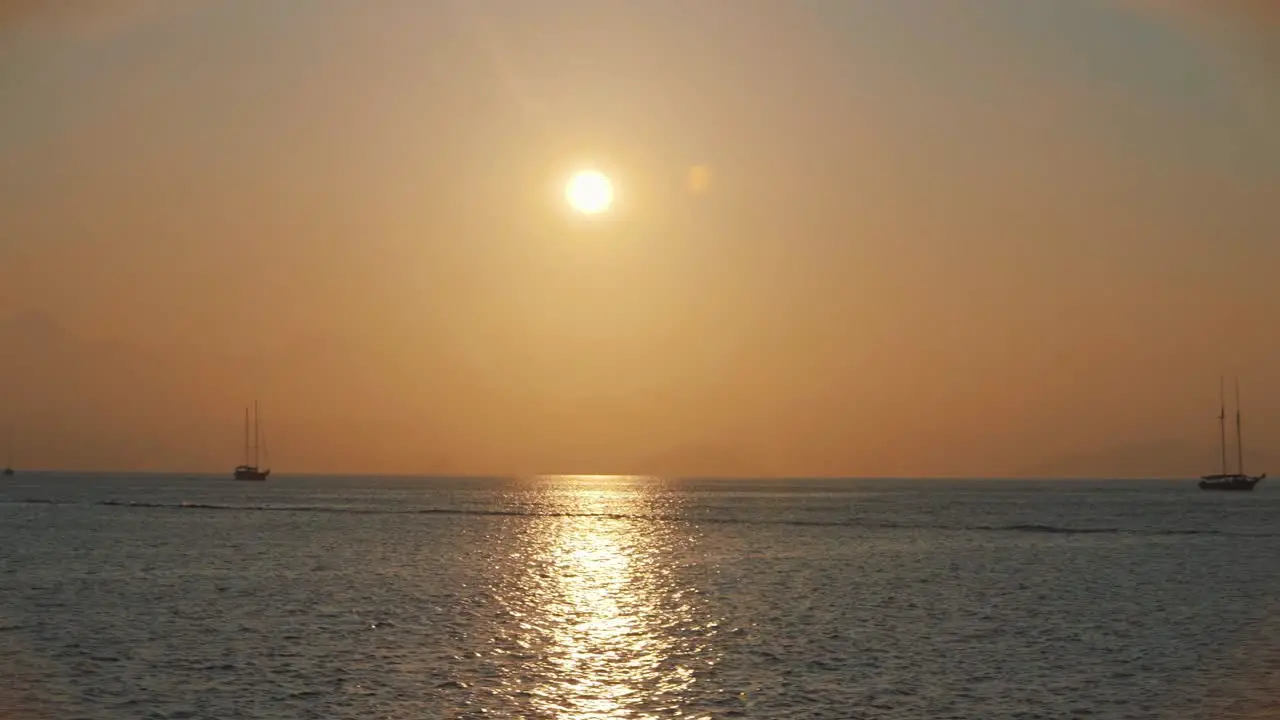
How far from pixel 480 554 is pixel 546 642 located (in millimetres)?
60493

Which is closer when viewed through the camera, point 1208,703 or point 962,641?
point 1208,703

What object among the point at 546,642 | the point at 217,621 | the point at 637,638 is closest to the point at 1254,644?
the point at 637,638

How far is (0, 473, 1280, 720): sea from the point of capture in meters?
44.3

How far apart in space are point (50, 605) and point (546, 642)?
32679 millimetres

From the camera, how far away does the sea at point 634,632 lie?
44344 millimetres

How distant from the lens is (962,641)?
5950cm

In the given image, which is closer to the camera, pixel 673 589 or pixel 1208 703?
pixel 1208 703

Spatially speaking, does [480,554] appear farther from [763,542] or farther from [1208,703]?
[1208,703]

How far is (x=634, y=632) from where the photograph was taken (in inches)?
2443

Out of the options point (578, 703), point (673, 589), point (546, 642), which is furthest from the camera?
point (673, 589)

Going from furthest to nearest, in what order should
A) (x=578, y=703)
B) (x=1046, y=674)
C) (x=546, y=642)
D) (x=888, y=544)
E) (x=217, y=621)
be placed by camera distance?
(x=888, y=544), (x=217, y=621), (x=546, y=642), (x=1046, y=674), (x=578, y=703)

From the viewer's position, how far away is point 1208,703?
1752 inches

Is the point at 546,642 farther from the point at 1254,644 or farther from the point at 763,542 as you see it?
the point at 763,542

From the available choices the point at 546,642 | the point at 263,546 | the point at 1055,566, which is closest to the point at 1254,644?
the point at 546,642
